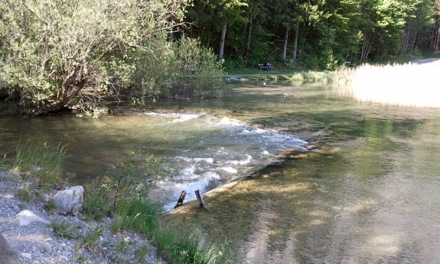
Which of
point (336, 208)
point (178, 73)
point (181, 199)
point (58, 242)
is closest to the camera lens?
point (58, 242)

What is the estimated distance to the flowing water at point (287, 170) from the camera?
655 centimetres

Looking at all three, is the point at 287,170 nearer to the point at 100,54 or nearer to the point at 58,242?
the point at 58,242

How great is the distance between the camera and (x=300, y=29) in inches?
1795

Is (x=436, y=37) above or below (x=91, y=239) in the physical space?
above

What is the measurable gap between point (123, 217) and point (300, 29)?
4295 cm

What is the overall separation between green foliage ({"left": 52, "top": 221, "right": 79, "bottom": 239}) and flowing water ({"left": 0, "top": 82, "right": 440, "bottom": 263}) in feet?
7.22

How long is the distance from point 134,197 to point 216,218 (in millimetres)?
1499

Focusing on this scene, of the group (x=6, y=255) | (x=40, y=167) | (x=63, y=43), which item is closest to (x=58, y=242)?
(x=6, y=255)

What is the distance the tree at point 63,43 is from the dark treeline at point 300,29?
17.0 meters

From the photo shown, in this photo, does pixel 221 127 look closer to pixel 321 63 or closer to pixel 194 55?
pixel 194 55

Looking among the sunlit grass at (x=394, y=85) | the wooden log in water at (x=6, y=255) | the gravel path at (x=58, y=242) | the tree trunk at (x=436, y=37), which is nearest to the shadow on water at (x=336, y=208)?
the gravel path at (x=58, y=242)

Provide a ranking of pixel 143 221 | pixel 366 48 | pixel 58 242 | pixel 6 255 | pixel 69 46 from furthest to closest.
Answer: pixel 366 48
pixel 69 46
pixel 143 221
pixel 58 242
pixel 6 255

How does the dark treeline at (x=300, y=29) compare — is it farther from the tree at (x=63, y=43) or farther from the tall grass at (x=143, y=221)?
the tall grass at (x=143, y=221)

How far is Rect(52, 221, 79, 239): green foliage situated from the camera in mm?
4695
